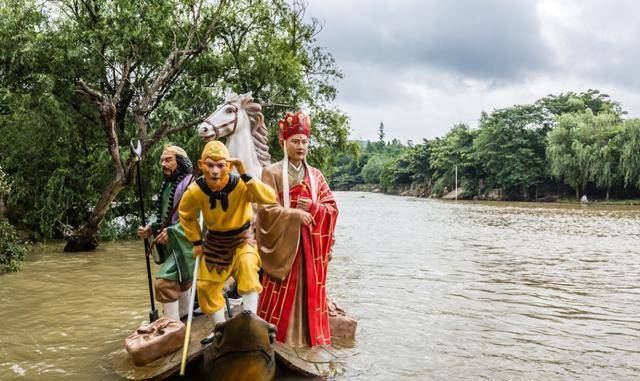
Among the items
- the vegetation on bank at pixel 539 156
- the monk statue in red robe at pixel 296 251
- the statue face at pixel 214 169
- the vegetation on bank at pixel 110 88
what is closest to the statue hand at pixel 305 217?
the monk statue in red robe at pixel 296 251

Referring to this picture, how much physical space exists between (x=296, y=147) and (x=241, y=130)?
0.92 meters

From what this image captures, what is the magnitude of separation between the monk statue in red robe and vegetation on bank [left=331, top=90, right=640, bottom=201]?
93.6ft

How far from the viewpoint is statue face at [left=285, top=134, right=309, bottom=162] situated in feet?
15.2

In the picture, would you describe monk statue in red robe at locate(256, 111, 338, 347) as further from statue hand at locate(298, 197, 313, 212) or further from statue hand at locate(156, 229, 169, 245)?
statue hand at locate(156, 229, 169, 245)

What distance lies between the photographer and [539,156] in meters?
52.5

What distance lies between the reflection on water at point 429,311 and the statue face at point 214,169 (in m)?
2.09

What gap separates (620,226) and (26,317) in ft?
75.3

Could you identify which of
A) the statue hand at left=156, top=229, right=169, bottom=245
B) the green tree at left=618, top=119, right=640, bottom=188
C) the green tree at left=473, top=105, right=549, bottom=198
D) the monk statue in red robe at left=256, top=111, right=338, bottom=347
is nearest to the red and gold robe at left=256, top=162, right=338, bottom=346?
the monk statue in red robe at left=256, top=111, right=338, bottom=347

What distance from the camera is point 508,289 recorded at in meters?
9.23

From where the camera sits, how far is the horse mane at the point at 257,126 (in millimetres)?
5398

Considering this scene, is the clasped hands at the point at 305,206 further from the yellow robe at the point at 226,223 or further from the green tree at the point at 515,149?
the green tree at the point at 515,149

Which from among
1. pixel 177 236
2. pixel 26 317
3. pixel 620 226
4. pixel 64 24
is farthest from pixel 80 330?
pixel 620 226

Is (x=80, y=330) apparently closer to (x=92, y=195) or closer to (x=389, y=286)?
(x=389, y=286)

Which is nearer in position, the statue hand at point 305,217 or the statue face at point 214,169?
the statue face at point 214,169
